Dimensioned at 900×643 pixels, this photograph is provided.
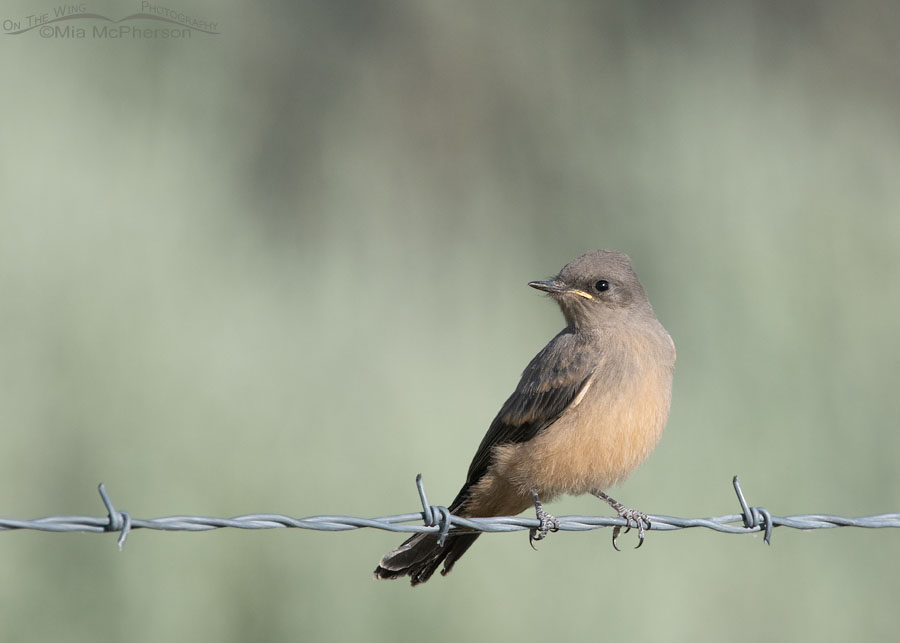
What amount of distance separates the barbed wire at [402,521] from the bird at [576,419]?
46 cm

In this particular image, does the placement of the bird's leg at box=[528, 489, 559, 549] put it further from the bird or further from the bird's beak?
the bird's beak

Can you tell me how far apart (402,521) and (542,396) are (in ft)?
5.07

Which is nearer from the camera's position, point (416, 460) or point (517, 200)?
point (416, 460)

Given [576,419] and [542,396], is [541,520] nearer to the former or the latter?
[576,419]

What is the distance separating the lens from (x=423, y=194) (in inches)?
335

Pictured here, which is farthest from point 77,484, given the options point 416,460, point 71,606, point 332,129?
point 332,129

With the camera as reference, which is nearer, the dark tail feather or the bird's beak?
the dark tail feather

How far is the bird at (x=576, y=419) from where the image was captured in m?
5.31

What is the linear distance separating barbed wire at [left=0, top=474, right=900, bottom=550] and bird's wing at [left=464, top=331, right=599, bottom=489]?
0.77 meters

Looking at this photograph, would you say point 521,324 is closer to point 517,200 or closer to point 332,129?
point 517,200

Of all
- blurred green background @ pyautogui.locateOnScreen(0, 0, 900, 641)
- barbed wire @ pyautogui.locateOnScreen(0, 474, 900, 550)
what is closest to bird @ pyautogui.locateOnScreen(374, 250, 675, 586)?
barbed wire @ pyautogui.locateOnScreen(0, 474, 900, 550)

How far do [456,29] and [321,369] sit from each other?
144 inches

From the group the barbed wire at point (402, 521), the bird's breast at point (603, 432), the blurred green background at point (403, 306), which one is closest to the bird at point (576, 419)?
the bird's breast at point (603, 432)

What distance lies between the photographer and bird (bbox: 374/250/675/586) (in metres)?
5.31
